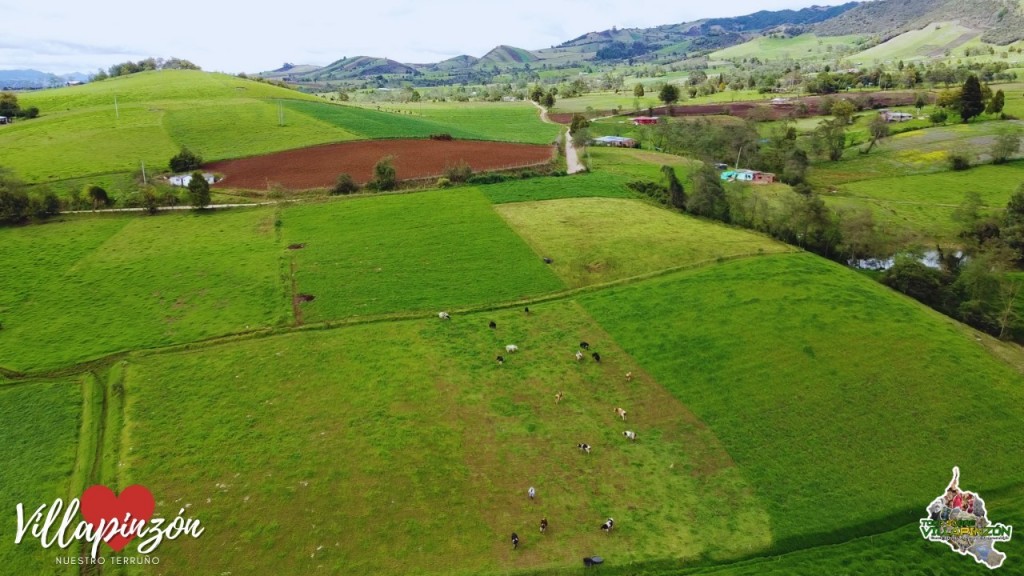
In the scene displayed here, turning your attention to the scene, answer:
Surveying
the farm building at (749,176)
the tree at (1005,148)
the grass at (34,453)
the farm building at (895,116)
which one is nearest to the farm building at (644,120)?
the farm building at (749,176)

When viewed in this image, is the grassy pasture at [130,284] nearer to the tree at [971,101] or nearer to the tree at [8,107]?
the tree at [8,107]

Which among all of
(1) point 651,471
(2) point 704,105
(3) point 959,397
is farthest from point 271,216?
(2) point 704,105

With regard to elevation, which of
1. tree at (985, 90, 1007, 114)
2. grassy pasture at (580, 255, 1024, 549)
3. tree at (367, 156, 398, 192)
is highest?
tree at (985, 90, 1007, 114)

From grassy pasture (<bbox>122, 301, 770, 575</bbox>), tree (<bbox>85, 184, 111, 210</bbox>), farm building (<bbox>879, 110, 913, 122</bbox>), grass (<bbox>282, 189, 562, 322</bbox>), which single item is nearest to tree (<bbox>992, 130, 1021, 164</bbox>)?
farm building (<bbox>879, 110, 913, 122</bbox>)

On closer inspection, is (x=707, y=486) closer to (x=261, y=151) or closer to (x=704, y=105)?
(x=261, y=151)

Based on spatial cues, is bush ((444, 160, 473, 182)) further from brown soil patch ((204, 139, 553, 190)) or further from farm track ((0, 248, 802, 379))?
farm track ((0, 248, 802, 379))
